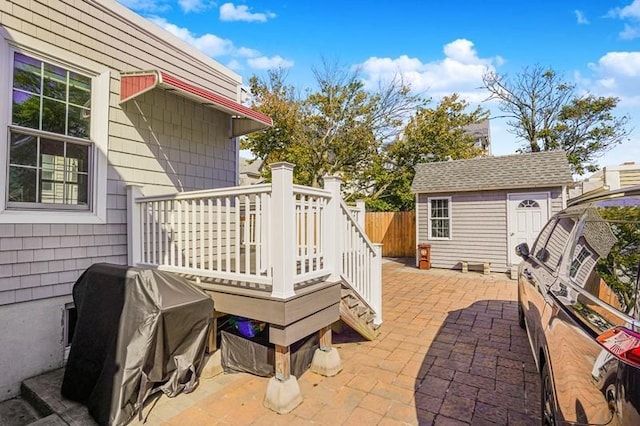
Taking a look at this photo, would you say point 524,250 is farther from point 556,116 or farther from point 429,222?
point 556,116

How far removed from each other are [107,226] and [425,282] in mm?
6653

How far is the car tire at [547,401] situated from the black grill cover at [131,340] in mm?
2569

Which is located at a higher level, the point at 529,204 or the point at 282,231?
the point at 529,204

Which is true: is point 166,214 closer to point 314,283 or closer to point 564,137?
point 314,283

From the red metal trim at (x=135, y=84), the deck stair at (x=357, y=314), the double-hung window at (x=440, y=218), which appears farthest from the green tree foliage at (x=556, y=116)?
the red metal trim at (x=135, y=84)

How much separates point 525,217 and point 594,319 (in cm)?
864

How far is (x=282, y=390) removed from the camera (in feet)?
8.93

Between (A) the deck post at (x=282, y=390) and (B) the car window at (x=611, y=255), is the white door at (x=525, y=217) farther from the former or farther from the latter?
(A) the deck post at (x=282, y=390)

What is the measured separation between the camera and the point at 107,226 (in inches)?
149

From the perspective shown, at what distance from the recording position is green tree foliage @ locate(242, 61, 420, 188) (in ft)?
48.1

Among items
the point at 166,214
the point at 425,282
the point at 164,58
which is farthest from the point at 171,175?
the point at 425,282

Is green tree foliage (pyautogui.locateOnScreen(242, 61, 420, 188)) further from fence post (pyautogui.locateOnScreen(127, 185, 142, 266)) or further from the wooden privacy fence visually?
fence post (pyautogui.locateOnScreen(127, 185, 142, 266))

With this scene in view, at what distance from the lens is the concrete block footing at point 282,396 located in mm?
2688

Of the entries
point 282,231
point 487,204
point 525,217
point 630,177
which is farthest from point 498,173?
point 282,231
